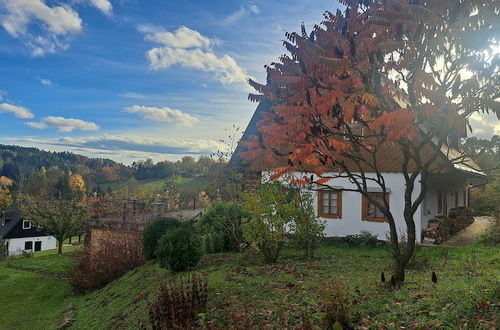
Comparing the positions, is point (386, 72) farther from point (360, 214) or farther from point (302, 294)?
point (360, 214)

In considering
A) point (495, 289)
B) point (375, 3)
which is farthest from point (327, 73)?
point (495, 289)

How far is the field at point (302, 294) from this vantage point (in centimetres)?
481

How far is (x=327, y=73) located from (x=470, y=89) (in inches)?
76.9

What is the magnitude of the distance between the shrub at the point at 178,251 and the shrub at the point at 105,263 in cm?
364

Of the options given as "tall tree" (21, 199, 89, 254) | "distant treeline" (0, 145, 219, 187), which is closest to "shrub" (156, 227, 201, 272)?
"tall tree" (21, 199, 89, 254)

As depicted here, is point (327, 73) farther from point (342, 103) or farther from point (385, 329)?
point (385, 329)

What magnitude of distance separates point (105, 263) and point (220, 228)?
4043mm

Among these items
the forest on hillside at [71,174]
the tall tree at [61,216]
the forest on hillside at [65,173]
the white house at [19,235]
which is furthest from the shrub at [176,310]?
the white house at [19,235]

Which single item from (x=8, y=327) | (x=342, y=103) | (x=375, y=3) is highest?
(x=375, y=3)

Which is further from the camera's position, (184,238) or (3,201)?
(3,201)

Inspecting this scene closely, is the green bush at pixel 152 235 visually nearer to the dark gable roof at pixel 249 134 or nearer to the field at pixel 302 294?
the field at pixel 302 294

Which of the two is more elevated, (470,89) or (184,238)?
(470,89)

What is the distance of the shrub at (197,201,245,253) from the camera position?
13.0 m

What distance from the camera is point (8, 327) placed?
1024cm
